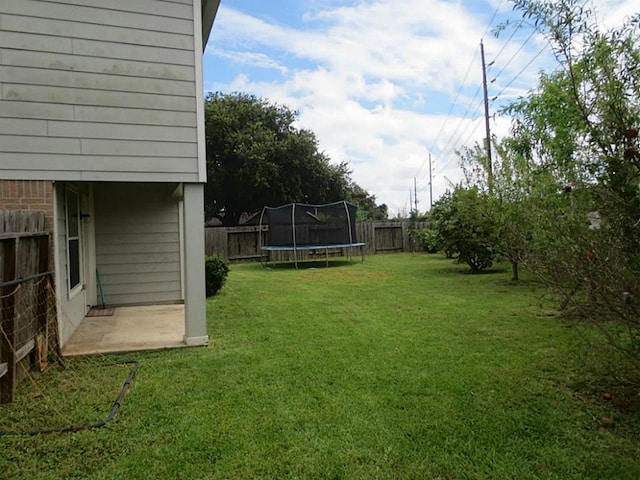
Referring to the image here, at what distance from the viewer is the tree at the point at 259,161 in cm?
2219

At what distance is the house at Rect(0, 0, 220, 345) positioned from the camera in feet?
14.3

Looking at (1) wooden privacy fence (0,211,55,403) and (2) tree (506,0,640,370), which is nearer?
(2) tree (506,0,640,370)

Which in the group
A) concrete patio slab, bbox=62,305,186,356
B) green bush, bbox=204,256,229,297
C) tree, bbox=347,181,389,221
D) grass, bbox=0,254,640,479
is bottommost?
grass, bbox=0,254,640,479

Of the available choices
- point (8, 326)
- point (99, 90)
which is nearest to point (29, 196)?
point (99, 90)

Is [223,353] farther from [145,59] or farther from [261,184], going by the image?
[261,184]

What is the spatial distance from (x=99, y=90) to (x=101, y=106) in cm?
16

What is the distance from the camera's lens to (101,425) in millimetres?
3041

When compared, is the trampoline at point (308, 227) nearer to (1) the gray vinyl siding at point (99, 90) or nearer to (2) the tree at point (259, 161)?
(2) the tree at point (259, 161)

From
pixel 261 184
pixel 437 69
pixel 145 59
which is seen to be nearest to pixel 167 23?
pixel 145 59

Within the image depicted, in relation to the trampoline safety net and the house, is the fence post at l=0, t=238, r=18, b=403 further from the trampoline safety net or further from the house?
the trampoline safety net

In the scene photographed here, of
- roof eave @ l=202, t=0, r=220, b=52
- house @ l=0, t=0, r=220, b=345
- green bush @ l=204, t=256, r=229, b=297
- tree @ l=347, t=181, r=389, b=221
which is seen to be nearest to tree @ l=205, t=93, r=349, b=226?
green bush @ l=204, t=256, r=229, b=297

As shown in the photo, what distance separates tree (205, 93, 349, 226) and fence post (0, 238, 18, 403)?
18190mm

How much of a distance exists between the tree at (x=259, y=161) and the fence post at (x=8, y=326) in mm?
18190

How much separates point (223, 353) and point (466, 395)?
2467 mm
